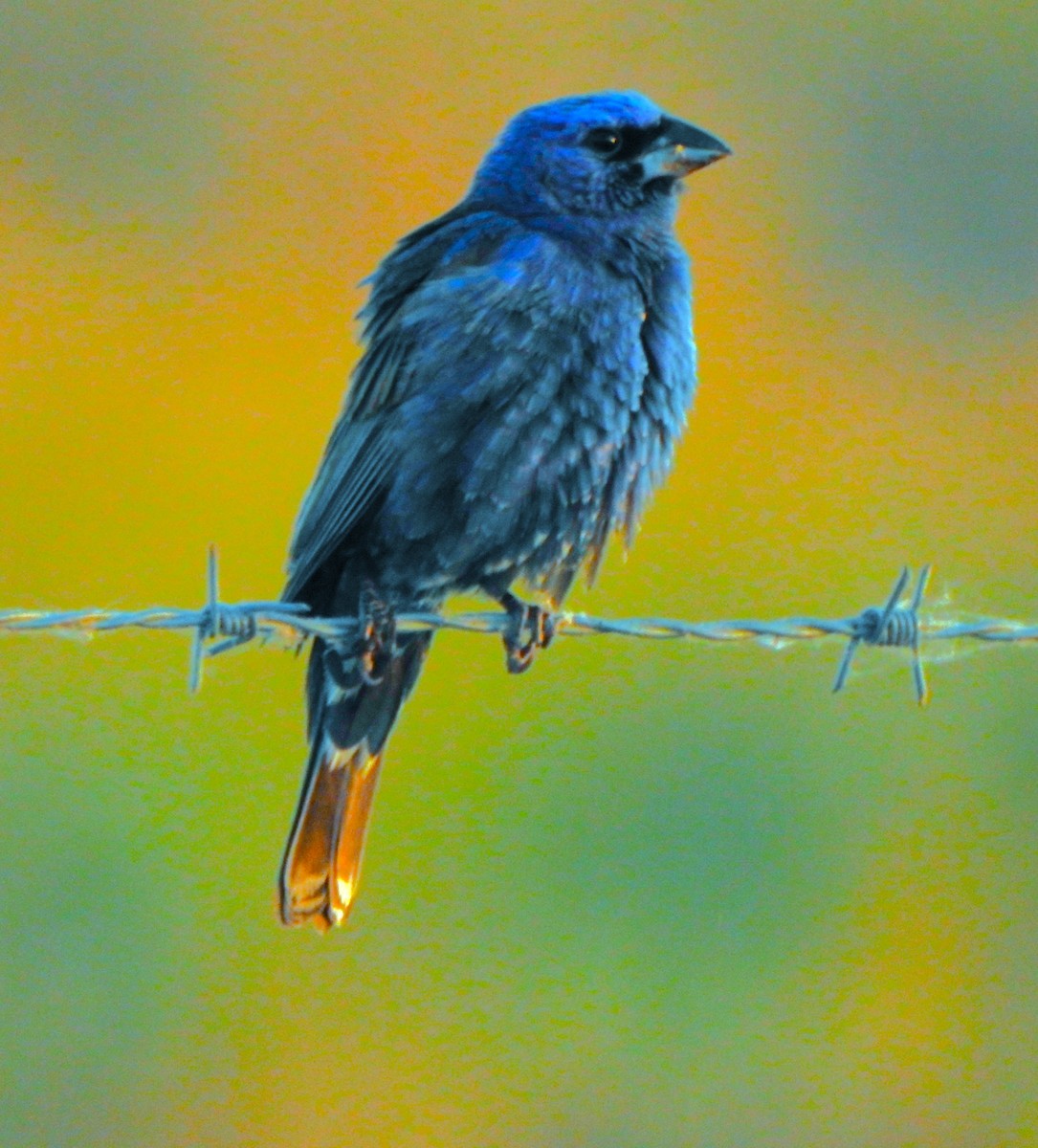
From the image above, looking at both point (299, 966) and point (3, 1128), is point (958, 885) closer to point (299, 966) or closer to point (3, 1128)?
point (299, 966)

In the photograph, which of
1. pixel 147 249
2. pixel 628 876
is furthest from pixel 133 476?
pixel 628 876

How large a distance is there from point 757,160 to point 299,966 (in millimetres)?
5578

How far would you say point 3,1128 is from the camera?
6777 millimetres

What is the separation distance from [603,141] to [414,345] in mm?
903

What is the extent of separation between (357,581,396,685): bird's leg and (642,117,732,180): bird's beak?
136 cm

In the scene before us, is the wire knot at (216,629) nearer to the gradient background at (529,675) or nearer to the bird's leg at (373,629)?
the bird's leg at (373,629)

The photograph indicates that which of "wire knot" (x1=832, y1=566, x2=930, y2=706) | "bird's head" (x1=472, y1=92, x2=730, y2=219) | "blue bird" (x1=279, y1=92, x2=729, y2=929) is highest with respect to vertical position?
"bird's head" (x1=472, y1=92, x2=730, y2=219)

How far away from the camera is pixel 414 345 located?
493 cm

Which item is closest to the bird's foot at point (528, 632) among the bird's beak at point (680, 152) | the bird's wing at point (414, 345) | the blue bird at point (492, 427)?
the blue bird at point (492, 427)

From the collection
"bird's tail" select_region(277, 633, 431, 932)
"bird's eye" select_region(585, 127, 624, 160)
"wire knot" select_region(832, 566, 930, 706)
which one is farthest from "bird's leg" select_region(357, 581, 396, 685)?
"bird's eye" select_region(585, 127, 624, 160)

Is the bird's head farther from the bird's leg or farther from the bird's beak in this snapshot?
the bird's leg

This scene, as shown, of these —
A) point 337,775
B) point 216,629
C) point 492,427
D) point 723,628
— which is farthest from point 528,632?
point 216,629

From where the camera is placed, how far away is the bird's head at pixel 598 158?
5.33m

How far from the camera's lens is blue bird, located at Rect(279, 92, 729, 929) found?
4.81 metres
